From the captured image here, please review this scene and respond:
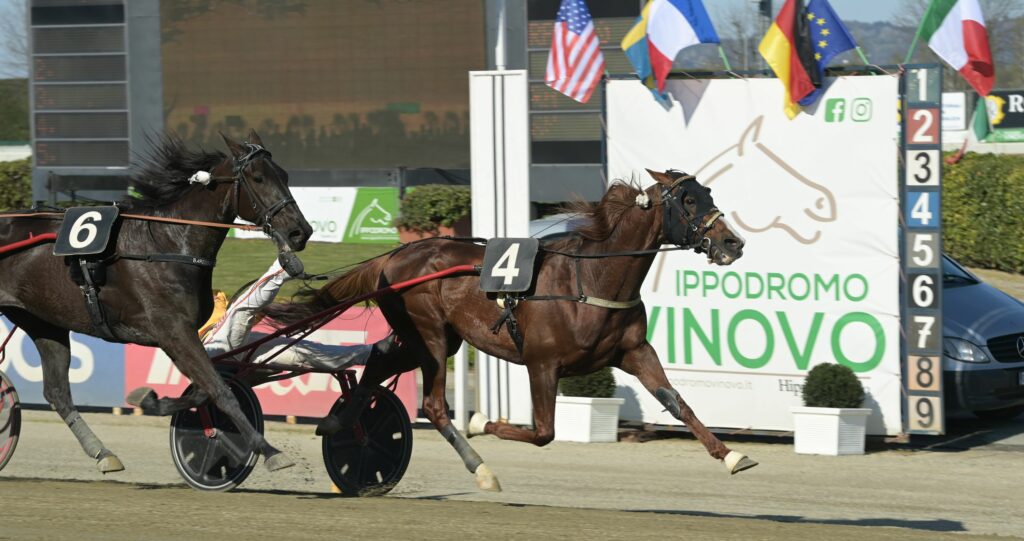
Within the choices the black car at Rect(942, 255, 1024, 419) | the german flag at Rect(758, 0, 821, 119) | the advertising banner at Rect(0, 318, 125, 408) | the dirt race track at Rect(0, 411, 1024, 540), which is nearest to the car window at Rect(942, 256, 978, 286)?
the black car at Rect(942, 255, 1024, 419)

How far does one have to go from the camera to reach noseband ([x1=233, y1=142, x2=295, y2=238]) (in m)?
7.07

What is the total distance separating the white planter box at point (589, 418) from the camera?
420 inches

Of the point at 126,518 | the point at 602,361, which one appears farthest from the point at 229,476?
the point at 602,361

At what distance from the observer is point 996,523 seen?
24.9 ft

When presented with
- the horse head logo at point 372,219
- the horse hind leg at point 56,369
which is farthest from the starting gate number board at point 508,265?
the horse head logo at point 372,219

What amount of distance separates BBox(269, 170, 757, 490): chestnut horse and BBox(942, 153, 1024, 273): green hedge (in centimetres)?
1314

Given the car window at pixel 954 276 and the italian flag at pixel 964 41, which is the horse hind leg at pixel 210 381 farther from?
the car window at pixel 954 276

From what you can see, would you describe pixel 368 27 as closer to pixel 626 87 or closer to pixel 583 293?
pixel 626 87

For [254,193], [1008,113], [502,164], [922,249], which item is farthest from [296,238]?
A: [1008,113]

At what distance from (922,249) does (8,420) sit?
21.5ft

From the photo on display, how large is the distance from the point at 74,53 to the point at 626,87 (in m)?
13.6

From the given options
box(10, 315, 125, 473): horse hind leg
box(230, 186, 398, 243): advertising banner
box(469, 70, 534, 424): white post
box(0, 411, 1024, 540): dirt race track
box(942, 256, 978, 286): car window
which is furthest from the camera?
box(230, 186, 398, 243): advertising banner

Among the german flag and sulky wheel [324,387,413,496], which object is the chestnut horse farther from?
the german flag

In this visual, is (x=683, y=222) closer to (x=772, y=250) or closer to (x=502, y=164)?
(x=772, y=250)
